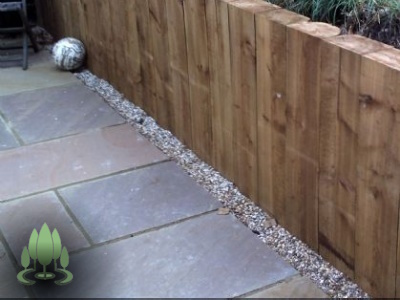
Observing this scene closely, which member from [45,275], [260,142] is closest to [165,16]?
[260,142]

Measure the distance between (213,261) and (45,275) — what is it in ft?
2.30

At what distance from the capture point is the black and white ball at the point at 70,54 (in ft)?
17.9

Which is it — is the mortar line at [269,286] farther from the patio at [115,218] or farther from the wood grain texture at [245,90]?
the wood grain texture at [245,90]

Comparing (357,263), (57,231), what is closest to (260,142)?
(357,263)

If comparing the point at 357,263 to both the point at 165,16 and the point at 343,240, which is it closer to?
the point at 343,240

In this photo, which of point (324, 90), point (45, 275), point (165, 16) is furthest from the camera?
point (165, 16)

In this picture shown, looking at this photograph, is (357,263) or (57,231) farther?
(57,231)

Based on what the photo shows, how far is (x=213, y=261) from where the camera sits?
311 centimetres

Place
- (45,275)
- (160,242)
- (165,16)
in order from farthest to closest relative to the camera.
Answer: (165,16) → (160,242) → (45,275)

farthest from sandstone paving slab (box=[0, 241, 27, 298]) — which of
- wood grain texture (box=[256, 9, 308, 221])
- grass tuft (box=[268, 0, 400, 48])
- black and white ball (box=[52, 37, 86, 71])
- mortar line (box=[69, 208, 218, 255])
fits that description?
black and white ball (box=[52, 37, 86, 71])

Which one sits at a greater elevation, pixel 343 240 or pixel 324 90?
pixel 324 90

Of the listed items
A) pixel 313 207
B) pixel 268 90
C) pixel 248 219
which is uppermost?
pixel 268 90

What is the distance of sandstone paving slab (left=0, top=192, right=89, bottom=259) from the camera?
129 inches

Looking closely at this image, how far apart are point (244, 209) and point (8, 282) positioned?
45.5 inches
